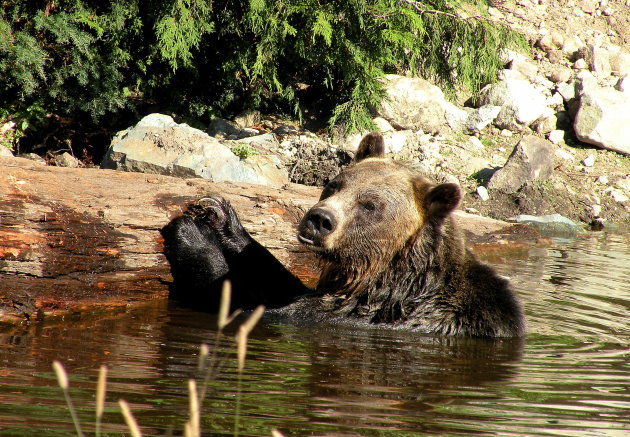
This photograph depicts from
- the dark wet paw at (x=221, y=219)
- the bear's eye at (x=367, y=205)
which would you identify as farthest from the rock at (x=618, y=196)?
the dark wet paw at (x=221, y=219)

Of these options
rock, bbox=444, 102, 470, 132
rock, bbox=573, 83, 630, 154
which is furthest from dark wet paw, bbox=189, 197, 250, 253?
rock, bbox=573, 83, 630, 154

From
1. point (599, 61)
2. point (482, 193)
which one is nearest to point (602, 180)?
point (482, 193)

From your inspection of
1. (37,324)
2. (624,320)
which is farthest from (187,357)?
(624,320)

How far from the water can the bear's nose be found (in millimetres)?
811

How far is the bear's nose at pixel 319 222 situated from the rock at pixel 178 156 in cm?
473

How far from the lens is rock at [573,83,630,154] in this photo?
16.0m

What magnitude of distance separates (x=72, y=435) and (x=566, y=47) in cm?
1815

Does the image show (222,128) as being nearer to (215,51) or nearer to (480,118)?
(215,51)

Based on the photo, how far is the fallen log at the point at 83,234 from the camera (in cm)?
530

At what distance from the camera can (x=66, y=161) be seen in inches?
441

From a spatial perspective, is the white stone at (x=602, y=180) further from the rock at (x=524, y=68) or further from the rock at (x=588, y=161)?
the rock at (x=524, y=68)

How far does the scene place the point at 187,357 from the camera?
471 centimetres

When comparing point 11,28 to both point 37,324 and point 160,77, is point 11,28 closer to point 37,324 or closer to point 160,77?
point 160,77

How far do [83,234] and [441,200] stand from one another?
2798 mm
